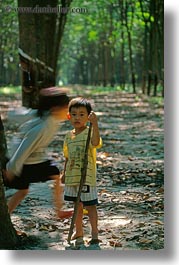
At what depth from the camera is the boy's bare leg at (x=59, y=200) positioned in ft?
9.46

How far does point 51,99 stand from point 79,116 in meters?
0.23

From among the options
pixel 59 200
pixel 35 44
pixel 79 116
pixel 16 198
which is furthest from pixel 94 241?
pixel 35 44

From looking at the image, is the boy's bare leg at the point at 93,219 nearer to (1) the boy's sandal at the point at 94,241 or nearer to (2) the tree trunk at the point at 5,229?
(1) the boy's sandal at the point at 94,241

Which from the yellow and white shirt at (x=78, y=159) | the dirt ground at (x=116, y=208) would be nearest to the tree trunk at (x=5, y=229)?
the dirt ground at (x=116, y=208)

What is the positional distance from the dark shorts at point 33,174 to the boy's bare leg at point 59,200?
1.6 inches

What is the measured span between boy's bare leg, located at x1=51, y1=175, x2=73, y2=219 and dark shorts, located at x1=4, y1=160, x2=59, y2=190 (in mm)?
41

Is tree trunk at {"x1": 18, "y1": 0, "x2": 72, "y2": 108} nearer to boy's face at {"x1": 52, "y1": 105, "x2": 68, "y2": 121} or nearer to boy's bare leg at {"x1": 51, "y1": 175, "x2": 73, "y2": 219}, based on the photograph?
boy's face at {"x1": 52, "y1": 105, "x2": 68, "y2": 121}

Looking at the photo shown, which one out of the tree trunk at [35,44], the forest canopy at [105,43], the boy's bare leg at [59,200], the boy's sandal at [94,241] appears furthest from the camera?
the forest canopy at [105,43]

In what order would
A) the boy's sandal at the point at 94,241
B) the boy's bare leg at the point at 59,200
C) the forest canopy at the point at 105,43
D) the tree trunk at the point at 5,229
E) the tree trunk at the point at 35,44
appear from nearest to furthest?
1. the tree trunk at the point at 5,229
2. the boy's sandal at the point at 94,241
3. the boy's bare leg at the point at 59,200
4. the tree trunk at the point at 35,44
5. the forest canopy at the point at 105,43

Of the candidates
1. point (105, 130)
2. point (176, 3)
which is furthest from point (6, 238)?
point (105, 130)

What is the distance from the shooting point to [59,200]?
9.78 ft

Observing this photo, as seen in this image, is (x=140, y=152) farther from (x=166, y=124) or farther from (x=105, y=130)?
(x=166, y=124)

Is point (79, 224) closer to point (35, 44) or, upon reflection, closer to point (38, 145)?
point (38, 145)

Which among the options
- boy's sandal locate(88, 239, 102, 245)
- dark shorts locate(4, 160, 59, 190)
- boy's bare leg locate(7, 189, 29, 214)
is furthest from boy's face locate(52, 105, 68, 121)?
boy's sandal locate(88, 239, 102, 245)
